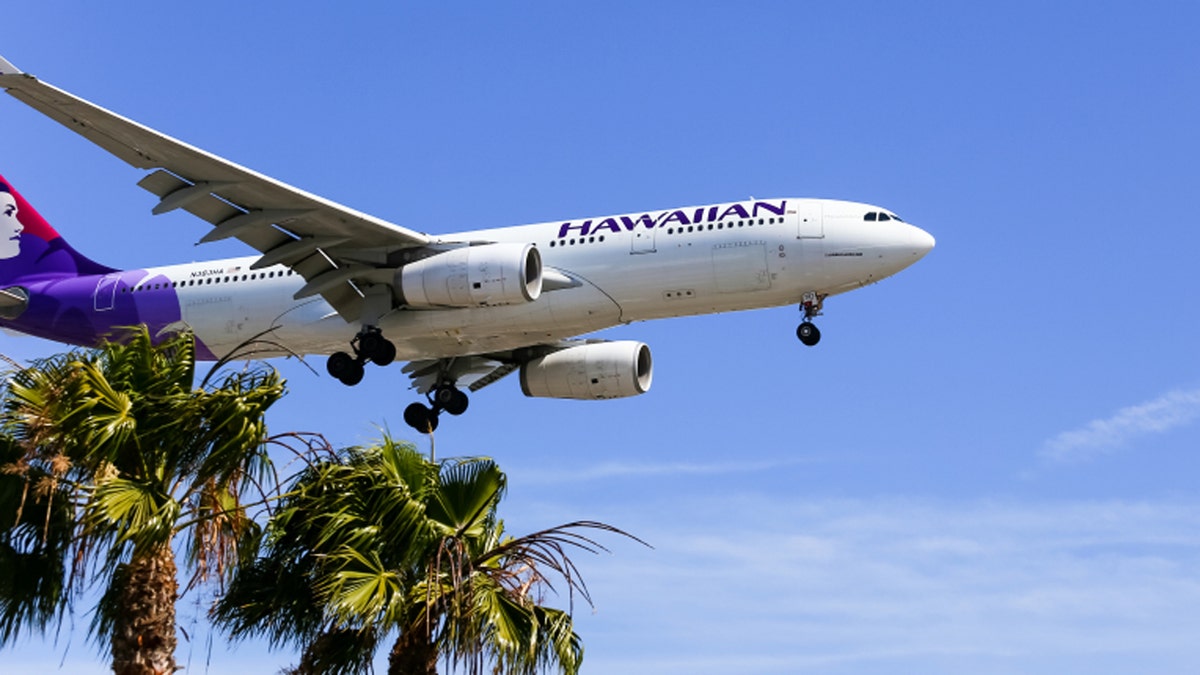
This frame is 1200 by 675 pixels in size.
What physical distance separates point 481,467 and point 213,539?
2.80 meters

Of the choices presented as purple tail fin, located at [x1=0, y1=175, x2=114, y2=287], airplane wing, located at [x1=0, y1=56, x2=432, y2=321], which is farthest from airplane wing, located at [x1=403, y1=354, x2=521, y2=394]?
purple tail fin, located at [x1=0, y1=175, x2=114, y2=287]

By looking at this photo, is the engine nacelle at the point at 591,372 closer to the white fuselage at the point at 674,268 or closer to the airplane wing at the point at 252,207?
the white fuselage at the point at 674,268

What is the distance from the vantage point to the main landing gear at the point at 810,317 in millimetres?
26688

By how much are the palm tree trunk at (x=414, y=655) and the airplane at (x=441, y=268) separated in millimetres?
13066

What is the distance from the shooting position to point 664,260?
26484 mm

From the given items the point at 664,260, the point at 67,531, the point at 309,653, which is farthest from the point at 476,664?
the point at 664,260

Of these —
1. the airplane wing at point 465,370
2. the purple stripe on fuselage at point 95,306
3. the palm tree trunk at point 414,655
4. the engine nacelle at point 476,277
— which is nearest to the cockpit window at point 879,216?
the engine nacelle at point 476,277

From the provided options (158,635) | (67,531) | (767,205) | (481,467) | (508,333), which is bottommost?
(158,635)

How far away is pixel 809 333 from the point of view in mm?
26953

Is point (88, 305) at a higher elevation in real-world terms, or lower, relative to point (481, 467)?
higher

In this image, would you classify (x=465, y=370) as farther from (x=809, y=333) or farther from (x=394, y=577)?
(x=394, y=577)

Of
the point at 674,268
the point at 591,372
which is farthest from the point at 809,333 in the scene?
the point at 591,372

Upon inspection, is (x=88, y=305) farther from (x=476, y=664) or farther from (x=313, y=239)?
(x=476, y=664)

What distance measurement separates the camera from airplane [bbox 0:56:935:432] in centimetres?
2609
